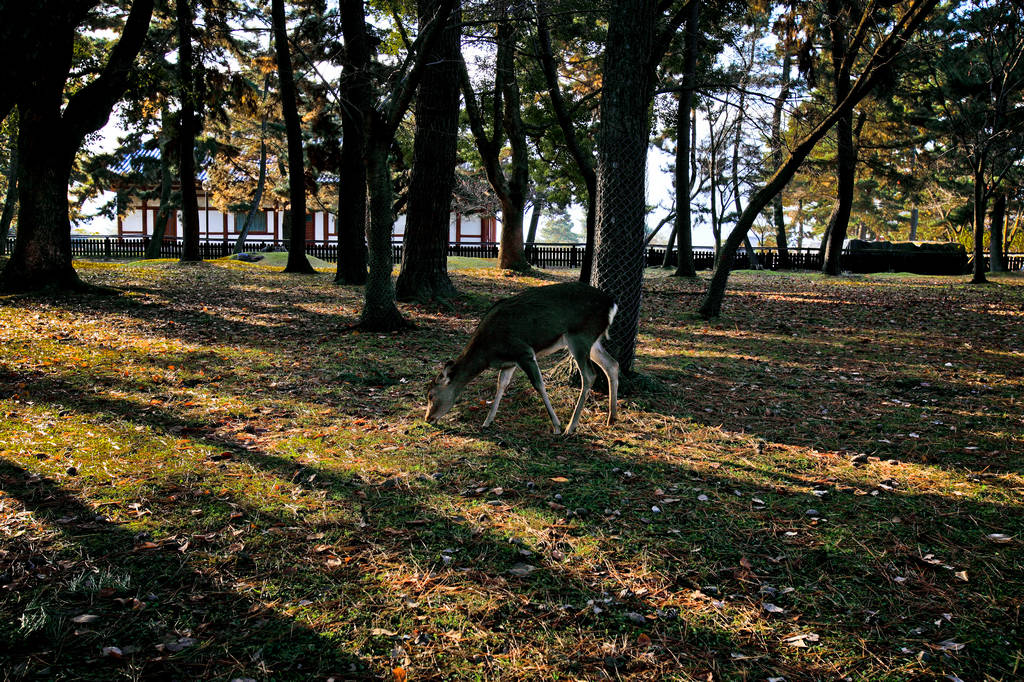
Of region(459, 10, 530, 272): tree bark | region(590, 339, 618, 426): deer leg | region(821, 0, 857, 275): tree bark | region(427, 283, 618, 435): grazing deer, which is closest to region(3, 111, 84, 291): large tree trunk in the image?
region(459, 10, 530, 272): tree bark

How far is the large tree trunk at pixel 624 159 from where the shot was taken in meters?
7.07

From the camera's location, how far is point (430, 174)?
42.2 feet

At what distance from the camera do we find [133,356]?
839 cm

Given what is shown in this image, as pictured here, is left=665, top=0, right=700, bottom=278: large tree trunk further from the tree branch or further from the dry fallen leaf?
the dry fallen leaf

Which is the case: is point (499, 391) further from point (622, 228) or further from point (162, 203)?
point (162, 203)

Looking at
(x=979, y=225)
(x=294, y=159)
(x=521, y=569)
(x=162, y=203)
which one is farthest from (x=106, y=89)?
(x=979, y=225)

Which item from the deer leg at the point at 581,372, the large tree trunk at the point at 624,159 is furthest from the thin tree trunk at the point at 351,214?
the deer leg at the point at 581,372

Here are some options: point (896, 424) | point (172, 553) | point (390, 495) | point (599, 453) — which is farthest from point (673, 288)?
point (172, 553)

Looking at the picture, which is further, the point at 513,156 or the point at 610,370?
the point at 513,156

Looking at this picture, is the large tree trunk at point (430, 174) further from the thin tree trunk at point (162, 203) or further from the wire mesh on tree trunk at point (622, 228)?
the thin tree trunk at point (162, 203)

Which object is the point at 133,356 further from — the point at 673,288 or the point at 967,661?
the point at 673,288

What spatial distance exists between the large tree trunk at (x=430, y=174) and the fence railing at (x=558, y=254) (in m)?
17.3

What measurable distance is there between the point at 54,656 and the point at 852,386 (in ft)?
25.6

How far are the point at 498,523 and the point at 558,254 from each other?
3105 centimetres
